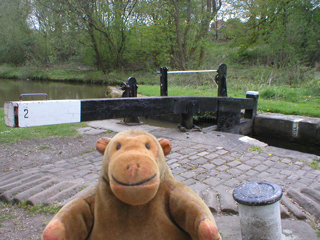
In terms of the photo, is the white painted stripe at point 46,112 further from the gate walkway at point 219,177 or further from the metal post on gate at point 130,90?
the metal post on gate at point 130,90

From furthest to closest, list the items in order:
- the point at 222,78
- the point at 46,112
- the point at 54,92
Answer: the point at 54,92, the point at 222,78, the point at 46,112

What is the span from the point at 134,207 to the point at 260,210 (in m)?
1.02

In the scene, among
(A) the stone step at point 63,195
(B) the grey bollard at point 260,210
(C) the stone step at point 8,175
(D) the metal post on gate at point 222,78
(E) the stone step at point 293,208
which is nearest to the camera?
(B) the grey bollard at point 260,210

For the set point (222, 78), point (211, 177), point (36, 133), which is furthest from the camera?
point (222, 78)

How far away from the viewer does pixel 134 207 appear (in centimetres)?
154

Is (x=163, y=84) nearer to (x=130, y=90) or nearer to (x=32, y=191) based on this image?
(x=130, y=90)

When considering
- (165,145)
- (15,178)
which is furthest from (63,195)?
(165,145)

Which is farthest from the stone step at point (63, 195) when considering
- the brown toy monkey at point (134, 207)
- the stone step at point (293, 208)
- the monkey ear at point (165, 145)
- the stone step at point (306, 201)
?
the stone step at point (306, 201)

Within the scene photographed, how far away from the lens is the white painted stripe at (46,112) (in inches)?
120

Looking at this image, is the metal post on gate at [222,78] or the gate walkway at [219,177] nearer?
the gate walkway at [219,177]

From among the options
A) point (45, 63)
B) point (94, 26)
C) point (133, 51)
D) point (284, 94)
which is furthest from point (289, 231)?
point (45, 63)

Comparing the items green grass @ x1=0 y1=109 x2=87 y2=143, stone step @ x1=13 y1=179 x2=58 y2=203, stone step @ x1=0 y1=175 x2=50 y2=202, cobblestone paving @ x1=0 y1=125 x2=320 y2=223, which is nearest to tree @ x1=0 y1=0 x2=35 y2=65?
green grass @ x1=0 y1=109 x2=87 y2=143

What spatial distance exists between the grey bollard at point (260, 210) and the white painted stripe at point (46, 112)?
7.35ft

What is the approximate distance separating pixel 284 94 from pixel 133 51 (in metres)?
20.3
